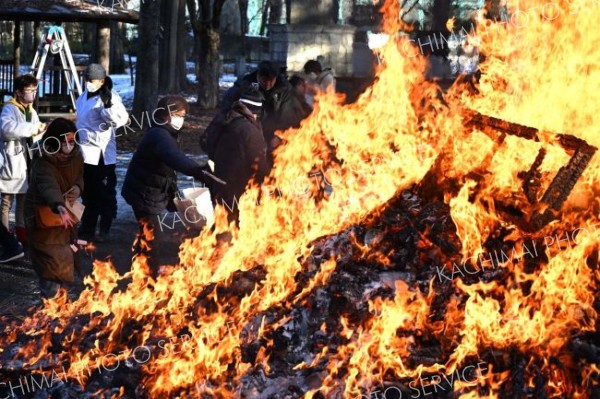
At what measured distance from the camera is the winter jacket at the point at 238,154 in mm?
8297

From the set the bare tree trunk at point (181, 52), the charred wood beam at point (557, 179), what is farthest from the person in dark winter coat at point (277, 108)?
the bare tree trunk at point (181, 52)

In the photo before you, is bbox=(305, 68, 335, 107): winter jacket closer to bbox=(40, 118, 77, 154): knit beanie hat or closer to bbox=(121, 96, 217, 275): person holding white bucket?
bbox=(121, 96, 217, 275): person holding white bucket

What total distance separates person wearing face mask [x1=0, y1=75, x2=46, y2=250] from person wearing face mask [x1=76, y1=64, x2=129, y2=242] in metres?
0.76

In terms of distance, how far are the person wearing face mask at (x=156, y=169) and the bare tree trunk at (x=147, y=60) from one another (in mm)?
11201

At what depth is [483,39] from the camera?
950 cm

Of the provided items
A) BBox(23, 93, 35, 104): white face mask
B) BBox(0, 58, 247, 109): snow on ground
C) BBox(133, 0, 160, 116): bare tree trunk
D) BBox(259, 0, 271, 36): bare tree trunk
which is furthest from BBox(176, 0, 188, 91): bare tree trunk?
BBox(259, 0, 271, 36): bare tree trunk

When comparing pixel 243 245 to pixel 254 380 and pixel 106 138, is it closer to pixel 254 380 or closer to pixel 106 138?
pixel 254 380

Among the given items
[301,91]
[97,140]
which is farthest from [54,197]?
[301,91]

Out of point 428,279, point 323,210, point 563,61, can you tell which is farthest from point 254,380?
point 563,61

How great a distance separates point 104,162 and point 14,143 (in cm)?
115

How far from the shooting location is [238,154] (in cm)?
831

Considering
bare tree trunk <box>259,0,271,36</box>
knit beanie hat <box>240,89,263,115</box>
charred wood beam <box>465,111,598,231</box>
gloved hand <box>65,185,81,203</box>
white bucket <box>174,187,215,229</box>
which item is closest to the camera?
charred wood beam <box>465,111,598,231</box>

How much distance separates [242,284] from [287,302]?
16.1 inches

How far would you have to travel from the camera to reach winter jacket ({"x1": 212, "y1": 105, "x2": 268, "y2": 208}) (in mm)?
8297
